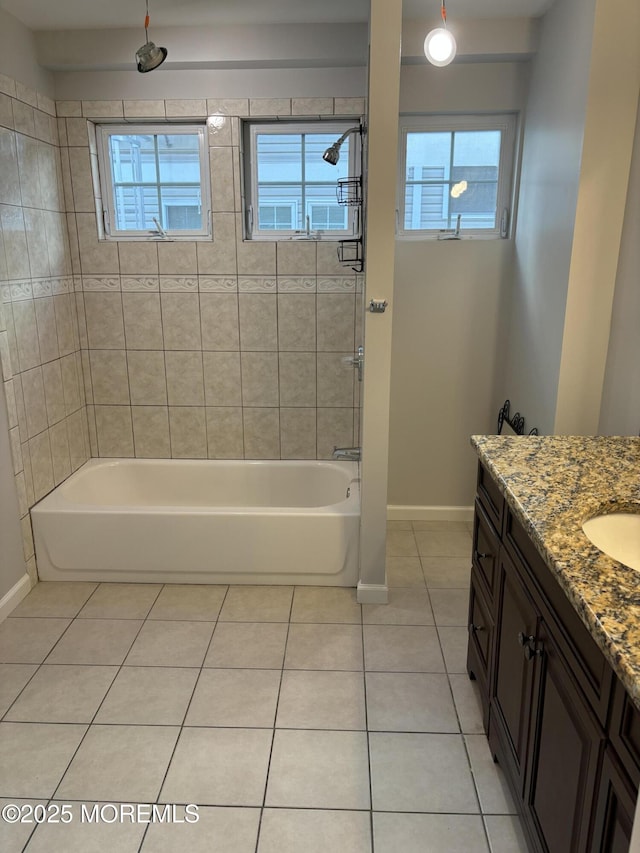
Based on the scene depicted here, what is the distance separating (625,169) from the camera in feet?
7.32

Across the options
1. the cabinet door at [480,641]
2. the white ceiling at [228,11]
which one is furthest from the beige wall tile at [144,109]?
the cabinet door at [480,641]

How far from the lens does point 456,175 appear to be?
3160 millimetres

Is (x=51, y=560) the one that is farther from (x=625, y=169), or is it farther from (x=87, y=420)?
(x=625, y=169)

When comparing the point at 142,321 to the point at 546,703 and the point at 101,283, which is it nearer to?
the point at 101,283

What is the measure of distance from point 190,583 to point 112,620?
1.36 ft

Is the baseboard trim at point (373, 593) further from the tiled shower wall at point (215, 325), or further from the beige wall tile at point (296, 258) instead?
the beige wall tile at point (296, 258)

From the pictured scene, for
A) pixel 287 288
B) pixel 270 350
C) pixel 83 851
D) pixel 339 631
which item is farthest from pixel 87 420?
pixel 83 851

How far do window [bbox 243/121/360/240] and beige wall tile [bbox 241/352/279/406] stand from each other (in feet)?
2.11

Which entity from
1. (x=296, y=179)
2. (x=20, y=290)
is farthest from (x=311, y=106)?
(x=20, y=290)

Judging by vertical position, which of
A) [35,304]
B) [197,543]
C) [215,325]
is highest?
[35,304]

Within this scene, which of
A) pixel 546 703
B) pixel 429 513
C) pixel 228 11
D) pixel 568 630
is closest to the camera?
pixel 568 630

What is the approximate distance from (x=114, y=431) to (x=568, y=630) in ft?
9.50

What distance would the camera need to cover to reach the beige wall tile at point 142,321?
131 inches

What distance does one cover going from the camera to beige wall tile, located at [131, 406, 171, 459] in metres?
3.50
